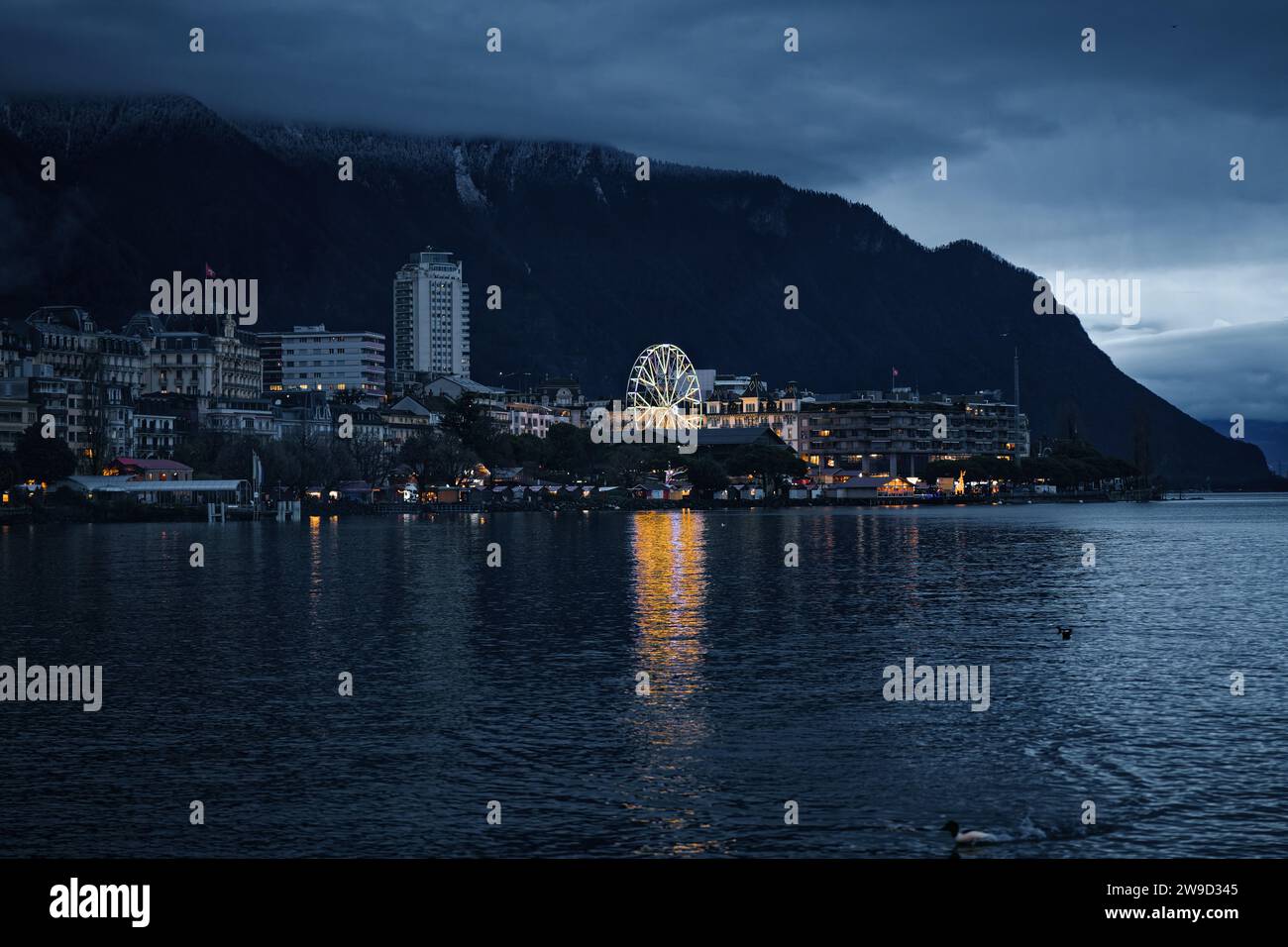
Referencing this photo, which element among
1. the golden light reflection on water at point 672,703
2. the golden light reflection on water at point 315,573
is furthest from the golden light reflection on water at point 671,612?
the golden light reflection on water at point 315,573

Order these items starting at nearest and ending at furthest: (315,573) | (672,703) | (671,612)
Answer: (672,703)
(671,612)
(315,573)

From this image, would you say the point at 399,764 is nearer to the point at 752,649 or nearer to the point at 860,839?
the point at 860,839

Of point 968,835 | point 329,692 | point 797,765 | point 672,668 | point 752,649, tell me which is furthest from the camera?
point 752,649

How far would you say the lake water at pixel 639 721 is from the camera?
98.1ft

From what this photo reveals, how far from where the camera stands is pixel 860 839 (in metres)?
28.9

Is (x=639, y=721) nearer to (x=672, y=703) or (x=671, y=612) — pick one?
(x=672, y=703)

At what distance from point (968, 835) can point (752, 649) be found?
96.4 ft

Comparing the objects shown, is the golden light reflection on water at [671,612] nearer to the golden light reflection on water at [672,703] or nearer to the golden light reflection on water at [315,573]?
the golden light reflection on water at [672,703]

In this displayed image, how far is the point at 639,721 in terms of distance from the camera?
41438 millimetres

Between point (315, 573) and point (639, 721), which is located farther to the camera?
point (315, 573)

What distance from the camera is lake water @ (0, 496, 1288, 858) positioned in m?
29.9

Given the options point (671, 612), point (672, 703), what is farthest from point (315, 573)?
point (672, 703)
